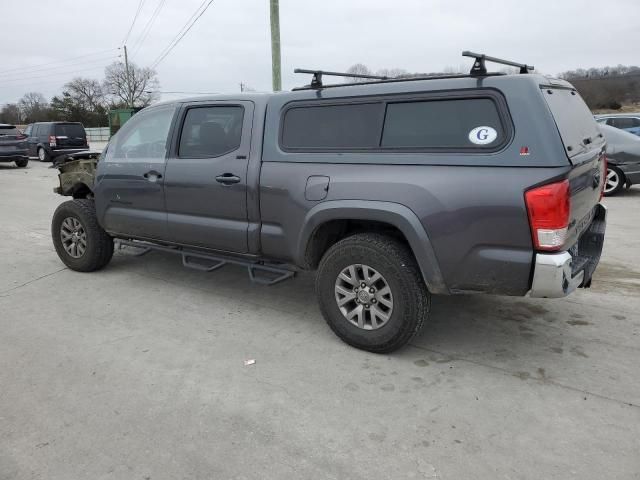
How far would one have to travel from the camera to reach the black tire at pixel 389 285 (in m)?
3.42

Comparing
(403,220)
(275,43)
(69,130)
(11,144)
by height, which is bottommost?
(11,144)

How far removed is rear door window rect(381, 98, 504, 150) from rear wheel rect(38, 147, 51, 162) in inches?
875

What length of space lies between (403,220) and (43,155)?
74.9 feet

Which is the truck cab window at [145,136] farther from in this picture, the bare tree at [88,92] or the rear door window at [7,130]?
the bare tree at [88,92]

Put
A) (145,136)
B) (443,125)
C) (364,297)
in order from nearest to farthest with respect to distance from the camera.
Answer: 1. (443,125)
2. (364,297)
3. (145,136)

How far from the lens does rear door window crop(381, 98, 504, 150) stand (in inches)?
123

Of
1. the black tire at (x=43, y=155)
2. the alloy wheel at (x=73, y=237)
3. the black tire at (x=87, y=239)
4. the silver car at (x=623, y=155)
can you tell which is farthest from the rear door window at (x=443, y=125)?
the black tire at (x=43, y=155)

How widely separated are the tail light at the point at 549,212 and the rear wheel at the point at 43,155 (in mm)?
23131

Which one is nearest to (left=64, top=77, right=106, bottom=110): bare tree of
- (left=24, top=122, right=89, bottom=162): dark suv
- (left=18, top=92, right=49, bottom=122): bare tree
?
Result: (left=18, top=92, right=49, bottom=122): bare tree

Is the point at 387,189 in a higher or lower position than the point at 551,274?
higher

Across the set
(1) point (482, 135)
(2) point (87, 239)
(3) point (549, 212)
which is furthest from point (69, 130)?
(3) point (549, 212)

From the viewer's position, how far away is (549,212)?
9.55ft

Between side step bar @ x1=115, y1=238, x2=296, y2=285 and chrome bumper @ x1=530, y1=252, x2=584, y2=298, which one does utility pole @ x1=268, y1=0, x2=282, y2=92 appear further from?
chrome bumper @ x1=530, y1=252, x2=584, y2=298

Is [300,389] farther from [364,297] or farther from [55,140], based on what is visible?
[55,140]
